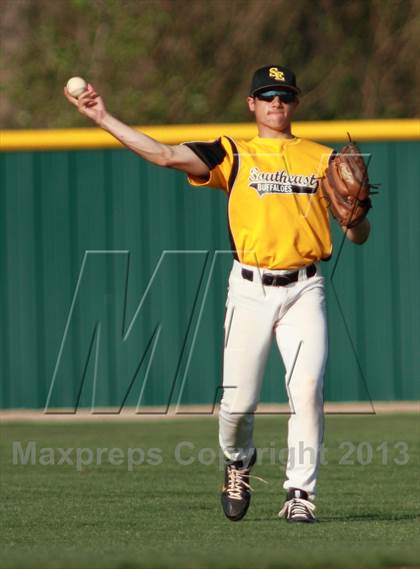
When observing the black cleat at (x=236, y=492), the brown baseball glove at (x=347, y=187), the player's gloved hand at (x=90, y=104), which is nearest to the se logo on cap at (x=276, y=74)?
the brown baseball glove at (x=347, y=187)

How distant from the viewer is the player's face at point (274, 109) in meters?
6.59

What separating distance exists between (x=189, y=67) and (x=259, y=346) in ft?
40.4

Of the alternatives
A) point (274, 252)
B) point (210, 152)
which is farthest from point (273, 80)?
point (274, 252)

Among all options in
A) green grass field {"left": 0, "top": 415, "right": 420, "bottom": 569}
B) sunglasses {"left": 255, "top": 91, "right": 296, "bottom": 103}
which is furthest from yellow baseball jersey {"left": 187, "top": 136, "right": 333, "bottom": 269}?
green grass field {"left": 0, "top": 415, "right": 420, "bottom": 569}

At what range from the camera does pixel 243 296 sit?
6559 mm

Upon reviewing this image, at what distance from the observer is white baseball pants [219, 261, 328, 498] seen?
6.46m

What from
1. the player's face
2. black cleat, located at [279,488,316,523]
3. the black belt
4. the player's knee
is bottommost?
black cleat, located at [279,488,316,523]

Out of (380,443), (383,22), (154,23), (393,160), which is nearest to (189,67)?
(154,23)

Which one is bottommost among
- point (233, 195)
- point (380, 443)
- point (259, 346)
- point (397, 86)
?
point (380, 443)

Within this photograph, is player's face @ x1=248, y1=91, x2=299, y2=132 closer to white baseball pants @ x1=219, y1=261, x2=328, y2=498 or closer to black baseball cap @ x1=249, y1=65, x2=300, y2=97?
black baseball cap @ x1=249, y1=65, x2=300, y2=97

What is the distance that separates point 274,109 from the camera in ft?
21.7

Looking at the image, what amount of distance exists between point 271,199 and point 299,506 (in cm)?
131

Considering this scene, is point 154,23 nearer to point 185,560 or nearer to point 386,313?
point 386,313

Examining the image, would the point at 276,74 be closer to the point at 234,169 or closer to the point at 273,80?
the point at 273,80
